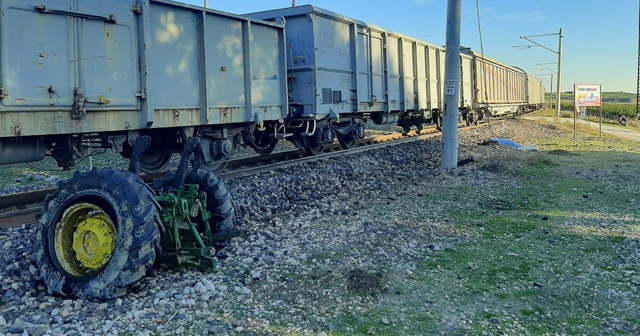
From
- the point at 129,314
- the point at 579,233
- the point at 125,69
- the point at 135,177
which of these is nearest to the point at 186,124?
the point at 125,69

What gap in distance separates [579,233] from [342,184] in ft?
15.2

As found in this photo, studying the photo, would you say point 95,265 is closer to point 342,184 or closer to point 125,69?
point 125,69

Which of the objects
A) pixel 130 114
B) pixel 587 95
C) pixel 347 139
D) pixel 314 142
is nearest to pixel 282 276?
pixel 130 114

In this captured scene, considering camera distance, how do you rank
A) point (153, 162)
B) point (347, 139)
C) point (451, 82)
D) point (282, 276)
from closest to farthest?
point (282, 276)
point (153, 162)
point (451, 82)
point (347, 139)

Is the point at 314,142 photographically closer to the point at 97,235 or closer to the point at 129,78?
the point at 129,78

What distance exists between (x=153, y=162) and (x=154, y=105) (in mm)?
2489

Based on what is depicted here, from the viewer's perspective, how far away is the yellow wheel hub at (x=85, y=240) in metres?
4.51

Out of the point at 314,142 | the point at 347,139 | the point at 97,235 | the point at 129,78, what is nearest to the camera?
the point at 97,235

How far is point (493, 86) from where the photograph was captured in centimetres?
3033

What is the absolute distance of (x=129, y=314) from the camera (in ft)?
13.0

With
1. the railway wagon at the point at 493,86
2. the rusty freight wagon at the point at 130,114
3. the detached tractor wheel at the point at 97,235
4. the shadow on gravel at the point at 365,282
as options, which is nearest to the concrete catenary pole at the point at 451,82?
the rusty freight wagon at the point at 130,114

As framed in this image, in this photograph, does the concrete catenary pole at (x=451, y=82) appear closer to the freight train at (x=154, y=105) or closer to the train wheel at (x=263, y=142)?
the freight train at (x=154, y=105)

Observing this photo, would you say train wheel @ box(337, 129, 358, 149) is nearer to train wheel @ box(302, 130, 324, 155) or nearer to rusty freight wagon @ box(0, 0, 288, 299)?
train wheel @ box(302, 130, 324, 155)

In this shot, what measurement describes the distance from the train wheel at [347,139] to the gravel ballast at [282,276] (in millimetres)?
6551
